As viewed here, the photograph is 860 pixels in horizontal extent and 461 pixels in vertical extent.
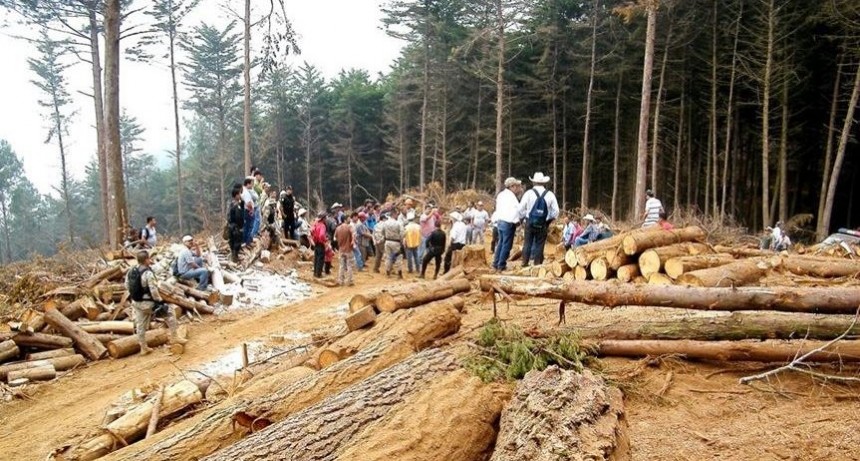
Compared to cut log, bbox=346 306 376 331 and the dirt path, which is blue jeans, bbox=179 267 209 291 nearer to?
the dirt path

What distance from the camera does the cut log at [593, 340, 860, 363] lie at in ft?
15.6

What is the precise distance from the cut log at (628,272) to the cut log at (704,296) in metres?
3.10

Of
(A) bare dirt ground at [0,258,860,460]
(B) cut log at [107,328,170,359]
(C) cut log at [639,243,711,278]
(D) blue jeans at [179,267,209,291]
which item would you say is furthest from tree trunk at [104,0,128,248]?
(C) cut log at [639,243,711,278]

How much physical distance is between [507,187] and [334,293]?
530 centimetres

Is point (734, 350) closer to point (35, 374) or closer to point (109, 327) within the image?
point (35, 374)

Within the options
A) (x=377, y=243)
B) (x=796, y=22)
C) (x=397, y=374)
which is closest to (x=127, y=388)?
(x=397, y=374)

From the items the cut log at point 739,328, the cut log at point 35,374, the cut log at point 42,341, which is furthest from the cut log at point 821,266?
the cut log at point 42,341

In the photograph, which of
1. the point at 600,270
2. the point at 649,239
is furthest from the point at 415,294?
the point at 649,239

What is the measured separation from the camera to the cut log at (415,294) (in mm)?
7049

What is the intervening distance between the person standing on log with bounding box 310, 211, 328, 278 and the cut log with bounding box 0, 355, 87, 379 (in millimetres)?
6321

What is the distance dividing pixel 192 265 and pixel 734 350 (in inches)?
432

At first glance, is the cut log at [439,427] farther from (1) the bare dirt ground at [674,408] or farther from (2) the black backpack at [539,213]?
(2) the black backpack at [539,213]

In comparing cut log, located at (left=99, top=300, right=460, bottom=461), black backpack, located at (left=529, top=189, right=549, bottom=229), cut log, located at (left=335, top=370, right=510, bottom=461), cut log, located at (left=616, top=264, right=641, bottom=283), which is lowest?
cut log, located at (left=99, top=300, right=460, bottom=461)

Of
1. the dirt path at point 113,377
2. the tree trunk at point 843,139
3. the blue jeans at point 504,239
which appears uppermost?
the tree trunk at point 843,139
